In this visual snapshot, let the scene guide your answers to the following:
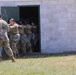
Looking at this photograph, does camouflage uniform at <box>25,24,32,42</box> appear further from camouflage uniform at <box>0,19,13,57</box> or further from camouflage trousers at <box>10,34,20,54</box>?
camouflage uniform at <box>0,19,13,57</box>

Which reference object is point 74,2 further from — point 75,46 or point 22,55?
point 22,55

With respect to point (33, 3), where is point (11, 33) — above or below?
below

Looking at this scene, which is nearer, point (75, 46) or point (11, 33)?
point (11, 33)

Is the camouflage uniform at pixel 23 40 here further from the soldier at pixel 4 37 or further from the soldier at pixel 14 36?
the soldier at pixel 4 37

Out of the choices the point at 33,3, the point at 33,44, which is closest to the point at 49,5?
the point at 33,3

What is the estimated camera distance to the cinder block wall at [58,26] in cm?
1864

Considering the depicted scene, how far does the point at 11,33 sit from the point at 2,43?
5.87 feet

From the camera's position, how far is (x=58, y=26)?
18.7m

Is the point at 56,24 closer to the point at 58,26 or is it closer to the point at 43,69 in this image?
the point at 58,26

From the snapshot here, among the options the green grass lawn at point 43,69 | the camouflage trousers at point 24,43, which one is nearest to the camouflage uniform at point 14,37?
the camouflage trousers at point 24,43

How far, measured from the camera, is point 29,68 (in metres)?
13.0

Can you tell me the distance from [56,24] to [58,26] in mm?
135

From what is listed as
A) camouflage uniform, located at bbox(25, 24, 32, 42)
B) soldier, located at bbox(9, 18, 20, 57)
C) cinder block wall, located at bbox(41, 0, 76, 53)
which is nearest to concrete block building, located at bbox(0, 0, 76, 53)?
cinder block wall, located at bbox(41, 0, 76, 53)

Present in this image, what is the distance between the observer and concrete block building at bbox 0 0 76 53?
61.1 feet
